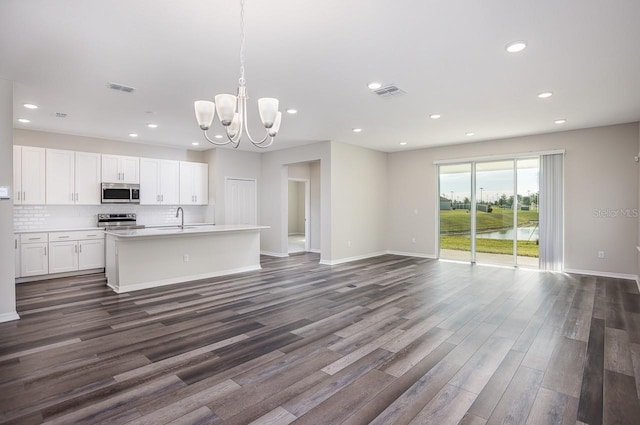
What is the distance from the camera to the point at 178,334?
343cm

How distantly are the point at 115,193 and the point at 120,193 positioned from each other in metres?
0.09

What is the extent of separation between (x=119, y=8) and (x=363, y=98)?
2.92 m

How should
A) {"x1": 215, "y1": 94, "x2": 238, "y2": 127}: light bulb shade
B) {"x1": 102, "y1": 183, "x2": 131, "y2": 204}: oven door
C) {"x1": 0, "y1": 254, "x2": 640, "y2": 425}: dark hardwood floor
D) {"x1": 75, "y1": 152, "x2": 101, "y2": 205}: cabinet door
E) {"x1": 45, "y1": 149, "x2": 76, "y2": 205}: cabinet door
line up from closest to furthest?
{"x1": 0, "y1": 254, "x2": 640, "y2": 425}: dark hardwood floor, {"x1": 215, "y1": 94, "x2": 238, "y2": 127}: light bulb shade, {"x1": 45, "y1": 149, "x2": 76, "y2": 205}: cabinet door, {"x1": 75, "y1": 152, "x2": 101, "y2": 205}: cabinet door, {"x1": 102, "y1": 183, "x2": 131, "y2": 204}: oven door

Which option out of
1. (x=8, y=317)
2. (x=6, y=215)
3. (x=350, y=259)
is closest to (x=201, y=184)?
(x=350, y=259)

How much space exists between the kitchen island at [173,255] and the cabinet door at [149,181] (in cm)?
182

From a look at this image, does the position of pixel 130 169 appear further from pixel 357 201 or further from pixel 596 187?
pixel 596 187

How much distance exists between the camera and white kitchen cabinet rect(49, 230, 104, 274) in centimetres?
609

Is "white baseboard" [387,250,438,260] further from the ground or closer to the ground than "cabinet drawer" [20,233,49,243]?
closer to the ground

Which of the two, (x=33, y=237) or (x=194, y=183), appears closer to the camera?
(x=33, y=237)

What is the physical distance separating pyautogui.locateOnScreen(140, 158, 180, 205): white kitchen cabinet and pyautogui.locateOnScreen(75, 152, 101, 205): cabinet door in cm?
84

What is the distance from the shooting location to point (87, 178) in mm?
6730

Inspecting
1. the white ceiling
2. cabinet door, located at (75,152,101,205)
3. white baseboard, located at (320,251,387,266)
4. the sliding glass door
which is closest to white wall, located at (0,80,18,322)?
the white ceiling

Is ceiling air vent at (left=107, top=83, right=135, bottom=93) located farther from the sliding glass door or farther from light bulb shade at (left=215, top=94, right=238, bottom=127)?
the sliding glass door

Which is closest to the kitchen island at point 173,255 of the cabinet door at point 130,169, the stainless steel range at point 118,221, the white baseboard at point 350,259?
the stainless steel range at point 118,221
